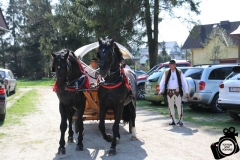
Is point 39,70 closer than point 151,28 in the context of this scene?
No

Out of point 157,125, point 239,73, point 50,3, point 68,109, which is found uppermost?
point 50,3

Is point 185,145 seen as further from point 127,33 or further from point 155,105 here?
point 127,33

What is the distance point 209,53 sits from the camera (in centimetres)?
4484

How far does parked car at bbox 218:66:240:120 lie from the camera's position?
9.23 m

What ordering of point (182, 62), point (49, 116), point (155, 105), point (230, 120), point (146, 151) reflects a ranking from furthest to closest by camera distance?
point (182, 62) < point (155, 105) < point (49, 116) < point (230, 120) < point (146, 151)

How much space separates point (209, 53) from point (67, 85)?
4080 centimetres

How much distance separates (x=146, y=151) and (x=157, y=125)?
329 centimetres

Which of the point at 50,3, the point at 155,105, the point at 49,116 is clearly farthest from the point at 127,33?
the point at 50,3

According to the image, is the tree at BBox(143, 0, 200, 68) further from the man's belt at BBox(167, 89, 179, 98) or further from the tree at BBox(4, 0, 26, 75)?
the tree at BBox(4, 0, 26, 75)

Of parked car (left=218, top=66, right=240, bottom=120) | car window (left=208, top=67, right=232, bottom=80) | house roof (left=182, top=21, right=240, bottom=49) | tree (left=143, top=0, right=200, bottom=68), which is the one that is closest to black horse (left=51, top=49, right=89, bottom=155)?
parked car (left=218, top=66, right=240, bottom=120)

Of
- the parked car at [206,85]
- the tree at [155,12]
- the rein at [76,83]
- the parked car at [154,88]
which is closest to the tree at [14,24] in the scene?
the tree at [155,12]

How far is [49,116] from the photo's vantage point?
12320 mm

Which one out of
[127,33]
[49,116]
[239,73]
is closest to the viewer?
[239,73]

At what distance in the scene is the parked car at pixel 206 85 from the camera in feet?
39.4
